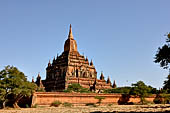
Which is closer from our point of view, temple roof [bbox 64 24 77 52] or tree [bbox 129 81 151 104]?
tree [bbox 129 81 151 104]

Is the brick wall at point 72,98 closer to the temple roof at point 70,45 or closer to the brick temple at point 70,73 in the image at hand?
the brick temple at point 70,73

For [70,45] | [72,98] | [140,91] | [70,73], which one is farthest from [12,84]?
[70,45]

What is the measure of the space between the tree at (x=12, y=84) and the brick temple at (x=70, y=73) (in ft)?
79.9

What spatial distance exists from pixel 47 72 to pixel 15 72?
114ft

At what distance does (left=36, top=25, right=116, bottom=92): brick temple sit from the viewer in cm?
6009

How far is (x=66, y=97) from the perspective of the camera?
40.3 m

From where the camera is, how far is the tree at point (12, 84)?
3162cm

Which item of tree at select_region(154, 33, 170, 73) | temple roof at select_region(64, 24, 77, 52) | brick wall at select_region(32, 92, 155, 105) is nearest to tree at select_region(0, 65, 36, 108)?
brick wall at select_region(32, 92, 155, 105)

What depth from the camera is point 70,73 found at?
61.9 meters

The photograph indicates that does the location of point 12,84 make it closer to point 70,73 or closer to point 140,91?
point 140,91

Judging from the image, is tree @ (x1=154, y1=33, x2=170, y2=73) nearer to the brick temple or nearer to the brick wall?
the brick wall

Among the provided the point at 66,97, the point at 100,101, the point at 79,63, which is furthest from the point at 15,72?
the point at 79,63

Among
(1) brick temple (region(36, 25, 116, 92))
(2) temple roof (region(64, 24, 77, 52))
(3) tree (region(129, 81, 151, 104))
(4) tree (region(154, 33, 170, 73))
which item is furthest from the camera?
(2) temple roof (region(64, 24, 77, 52))

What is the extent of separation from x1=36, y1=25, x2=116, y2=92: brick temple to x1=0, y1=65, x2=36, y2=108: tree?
24357 millimetres
